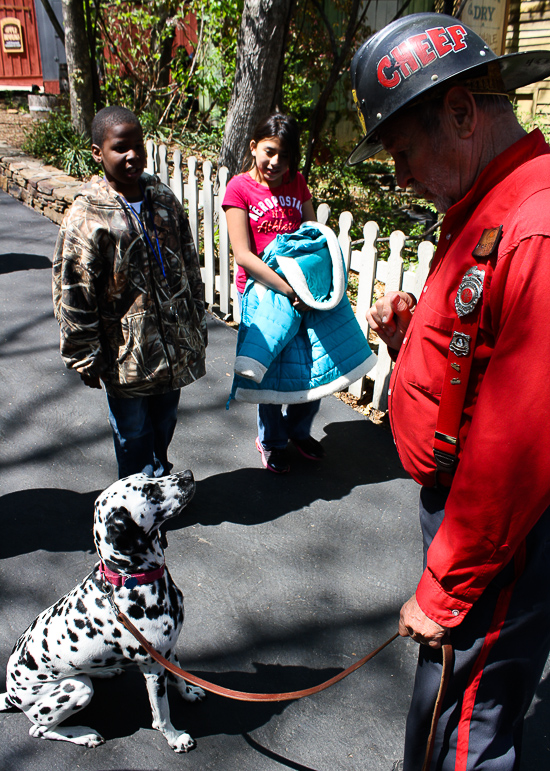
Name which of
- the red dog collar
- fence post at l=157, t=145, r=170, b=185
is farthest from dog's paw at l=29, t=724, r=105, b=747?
fence post at l=157, t=145, r=170, b=185

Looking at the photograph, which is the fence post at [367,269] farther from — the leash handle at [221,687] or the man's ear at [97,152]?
the leash handle at [221,687]

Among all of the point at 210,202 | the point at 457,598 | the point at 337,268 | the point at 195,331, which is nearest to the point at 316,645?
the point at 457,598

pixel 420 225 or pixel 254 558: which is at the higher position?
pixel 420 225

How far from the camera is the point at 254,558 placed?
318 centimetres

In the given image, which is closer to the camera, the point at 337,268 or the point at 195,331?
the point at 195,331

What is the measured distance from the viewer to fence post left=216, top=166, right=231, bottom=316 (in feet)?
18.5

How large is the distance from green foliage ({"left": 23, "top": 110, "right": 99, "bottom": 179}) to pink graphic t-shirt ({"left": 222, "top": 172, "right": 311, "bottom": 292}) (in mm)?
7806

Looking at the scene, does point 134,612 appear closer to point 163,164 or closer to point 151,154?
point 163,164

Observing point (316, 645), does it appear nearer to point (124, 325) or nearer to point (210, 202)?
point (124, 325)

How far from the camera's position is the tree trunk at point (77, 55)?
10.0 meters

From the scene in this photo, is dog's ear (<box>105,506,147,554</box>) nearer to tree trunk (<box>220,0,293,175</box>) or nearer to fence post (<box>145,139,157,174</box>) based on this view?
tree trunk (<box>220,0,293,175</box>)

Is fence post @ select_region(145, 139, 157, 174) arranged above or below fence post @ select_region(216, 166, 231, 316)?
above

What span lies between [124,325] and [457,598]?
195 cm

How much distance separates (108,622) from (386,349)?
297 centimetres
